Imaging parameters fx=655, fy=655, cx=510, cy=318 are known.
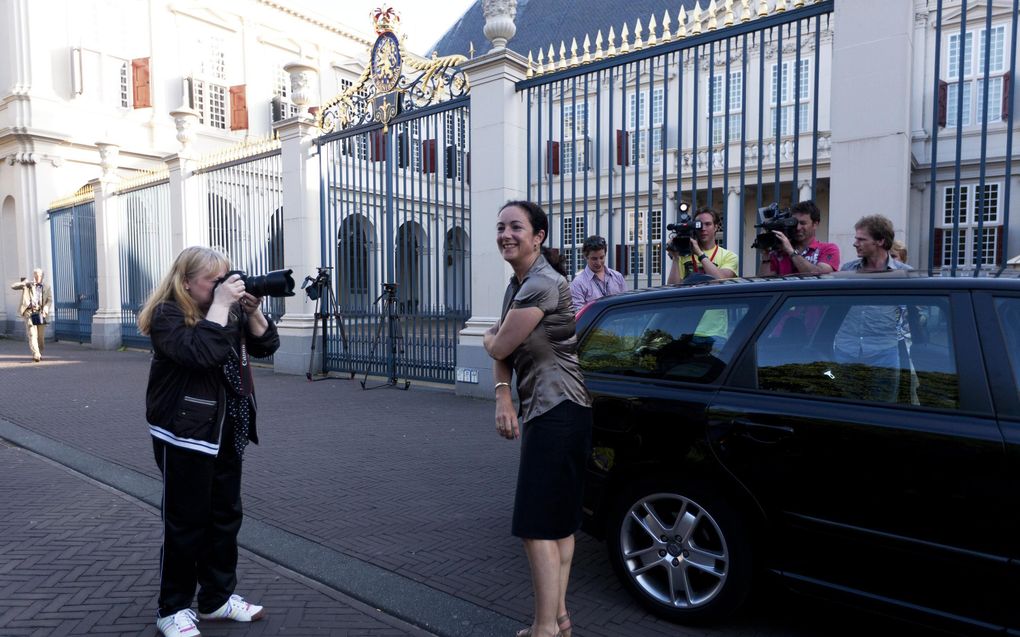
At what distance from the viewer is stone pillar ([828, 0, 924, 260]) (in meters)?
5.54

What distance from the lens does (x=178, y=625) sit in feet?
9.22

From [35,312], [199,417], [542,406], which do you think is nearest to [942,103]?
[542,406]

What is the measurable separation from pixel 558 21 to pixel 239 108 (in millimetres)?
13428

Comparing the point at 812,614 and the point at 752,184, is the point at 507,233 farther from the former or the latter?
the point at 752,184

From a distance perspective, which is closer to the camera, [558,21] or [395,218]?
[395,218]

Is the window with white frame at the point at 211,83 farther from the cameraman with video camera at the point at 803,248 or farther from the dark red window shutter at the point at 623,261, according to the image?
the cameraman with video camera at the point at 803,248

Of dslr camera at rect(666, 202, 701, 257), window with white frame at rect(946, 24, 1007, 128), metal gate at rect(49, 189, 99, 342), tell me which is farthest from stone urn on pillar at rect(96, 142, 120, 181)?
window with white frame at rect(946, 24, 1007, 128)

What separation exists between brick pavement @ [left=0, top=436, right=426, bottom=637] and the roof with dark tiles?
75.1 ft

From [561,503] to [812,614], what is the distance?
145cm

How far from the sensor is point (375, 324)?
9.98 meters

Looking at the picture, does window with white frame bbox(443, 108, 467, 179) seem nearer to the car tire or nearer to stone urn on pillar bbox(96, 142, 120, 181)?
the car tire

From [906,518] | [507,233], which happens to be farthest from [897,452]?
[507,233]

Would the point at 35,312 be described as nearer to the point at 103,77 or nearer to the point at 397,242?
the point at 397,242

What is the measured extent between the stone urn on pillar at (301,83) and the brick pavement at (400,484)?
4.71m
